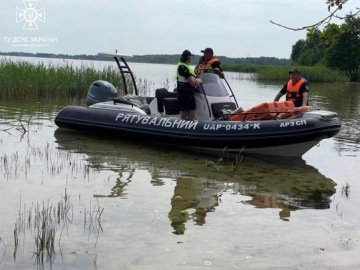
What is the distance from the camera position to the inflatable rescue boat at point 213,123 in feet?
24.3

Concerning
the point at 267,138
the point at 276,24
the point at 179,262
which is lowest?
the point at 179,262

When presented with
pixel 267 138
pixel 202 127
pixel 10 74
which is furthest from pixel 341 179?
pixel 10 74

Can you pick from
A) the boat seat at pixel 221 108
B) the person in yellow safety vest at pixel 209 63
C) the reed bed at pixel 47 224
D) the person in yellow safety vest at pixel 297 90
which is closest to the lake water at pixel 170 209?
the reed bed at pixel 47 224

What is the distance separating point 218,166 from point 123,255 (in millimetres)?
3539

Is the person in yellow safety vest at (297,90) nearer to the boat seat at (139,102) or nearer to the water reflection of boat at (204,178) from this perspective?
the water reflection of boat at (204,178)

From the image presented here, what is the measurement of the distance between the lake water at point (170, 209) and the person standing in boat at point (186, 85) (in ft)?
2.39

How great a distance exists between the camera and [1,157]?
275 inches

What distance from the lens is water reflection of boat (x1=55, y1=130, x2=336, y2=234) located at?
5.30m

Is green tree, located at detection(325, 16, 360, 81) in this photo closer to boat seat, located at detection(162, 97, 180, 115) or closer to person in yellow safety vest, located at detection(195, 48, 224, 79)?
person in yellow safety vest, located at detection(195, 48, 224, 79)

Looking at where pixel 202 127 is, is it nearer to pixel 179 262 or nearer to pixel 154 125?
pixel 154 125

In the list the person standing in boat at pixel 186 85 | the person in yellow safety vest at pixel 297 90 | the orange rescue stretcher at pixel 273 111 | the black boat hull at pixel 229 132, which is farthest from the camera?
the person in yellow safety vest at pixel 297 90

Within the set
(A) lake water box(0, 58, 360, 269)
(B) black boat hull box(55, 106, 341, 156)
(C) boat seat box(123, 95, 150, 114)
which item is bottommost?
(A) lake water box(0, 58, 360, 269)

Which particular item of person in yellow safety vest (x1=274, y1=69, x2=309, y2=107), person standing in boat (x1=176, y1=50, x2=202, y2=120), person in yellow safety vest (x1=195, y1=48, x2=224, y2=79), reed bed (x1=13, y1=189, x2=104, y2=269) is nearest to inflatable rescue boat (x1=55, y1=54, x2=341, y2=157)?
person standing in boat (x1=176, y1=50, x2=202, y2=120)

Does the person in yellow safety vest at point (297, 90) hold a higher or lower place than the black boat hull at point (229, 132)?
higher
